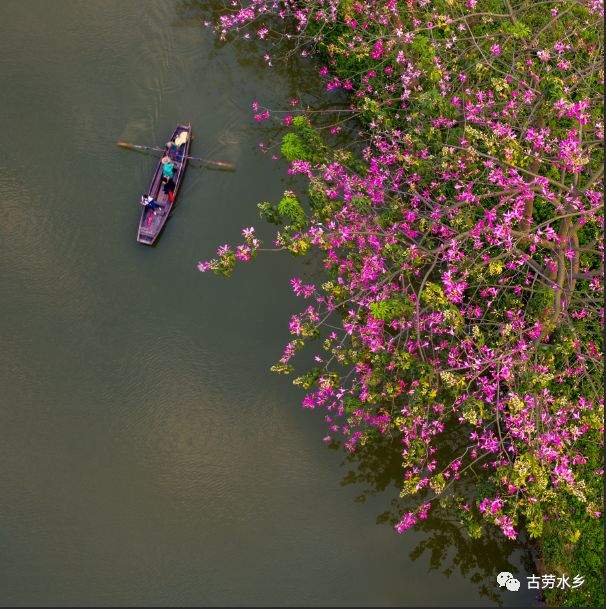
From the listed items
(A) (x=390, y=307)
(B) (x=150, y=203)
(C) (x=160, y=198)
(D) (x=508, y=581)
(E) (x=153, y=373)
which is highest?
(C) (x=160, y=198)

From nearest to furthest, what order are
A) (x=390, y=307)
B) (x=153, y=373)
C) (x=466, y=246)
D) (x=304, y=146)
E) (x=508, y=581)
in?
(x=390, y=307)
(x=466, y=246)
(x=304, y=146)
(x=508, y=581)
(x=153, y=373)

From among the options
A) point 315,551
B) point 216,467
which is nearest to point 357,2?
point 216,467

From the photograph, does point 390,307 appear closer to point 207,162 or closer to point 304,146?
point 304,146

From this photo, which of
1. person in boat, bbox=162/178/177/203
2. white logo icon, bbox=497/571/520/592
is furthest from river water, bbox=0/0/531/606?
person in boat, bbox=162/178/177/203

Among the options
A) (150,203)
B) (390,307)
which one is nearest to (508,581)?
(390,307)

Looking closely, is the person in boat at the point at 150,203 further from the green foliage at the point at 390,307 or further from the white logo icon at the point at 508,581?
the white logo icon at the point at 508,581

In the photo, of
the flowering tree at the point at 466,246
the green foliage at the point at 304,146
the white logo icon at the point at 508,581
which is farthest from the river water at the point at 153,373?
the green foliage at the point at 304,146

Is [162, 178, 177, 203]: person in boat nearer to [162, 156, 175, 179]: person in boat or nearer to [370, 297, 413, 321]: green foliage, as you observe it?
[162, 156, 175, 179]: person in boat
